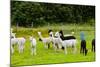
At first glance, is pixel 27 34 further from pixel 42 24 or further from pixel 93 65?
pixel 93 65

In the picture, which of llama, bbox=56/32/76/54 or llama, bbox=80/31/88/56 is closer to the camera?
llama, bbox=56/32/76/54

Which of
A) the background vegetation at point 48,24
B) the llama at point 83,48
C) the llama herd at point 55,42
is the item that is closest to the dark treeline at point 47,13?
the background vegetation at point 48,24

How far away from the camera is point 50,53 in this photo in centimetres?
258

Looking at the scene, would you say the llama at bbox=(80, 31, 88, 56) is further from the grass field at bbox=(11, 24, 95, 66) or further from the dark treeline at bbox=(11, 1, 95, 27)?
the dark treeline at bbox=(11, 1, 95, 27)

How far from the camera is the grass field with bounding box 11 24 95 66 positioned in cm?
243

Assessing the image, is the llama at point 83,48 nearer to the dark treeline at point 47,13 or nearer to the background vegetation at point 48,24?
the background vegetation at point 48,24

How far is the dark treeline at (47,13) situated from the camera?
243 cm

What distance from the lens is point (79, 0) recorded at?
274 cm

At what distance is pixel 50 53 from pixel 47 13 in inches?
19.2

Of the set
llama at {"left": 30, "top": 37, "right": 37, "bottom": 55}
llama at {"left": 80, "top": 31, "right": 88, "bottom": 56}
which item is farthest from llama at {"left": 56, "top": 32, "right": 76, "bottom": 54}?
llama at {"left": 30, "top": 37, "right": 37, "bottom": 55}

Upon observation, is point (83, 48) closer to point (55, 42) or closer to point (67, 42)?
point (67, 42)

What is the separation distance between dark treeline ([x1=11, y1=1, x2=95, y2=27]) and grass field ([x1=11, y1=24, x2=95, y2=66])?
8 centimetres

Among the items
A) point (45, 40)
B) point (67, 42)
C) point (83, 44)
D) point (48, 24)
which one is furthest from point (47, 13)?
point (83, 44)
